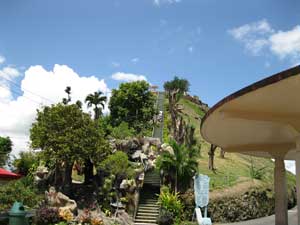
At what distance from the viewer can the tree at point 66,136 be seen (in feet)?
72.7

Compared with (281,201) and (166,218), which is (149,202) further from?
(281,201)

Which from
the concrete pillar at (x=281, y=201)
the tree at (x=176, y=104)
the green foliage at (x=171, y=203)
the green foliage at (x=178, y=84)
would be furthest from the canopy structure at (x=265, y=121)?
the green foliage at (x=178, y=84)

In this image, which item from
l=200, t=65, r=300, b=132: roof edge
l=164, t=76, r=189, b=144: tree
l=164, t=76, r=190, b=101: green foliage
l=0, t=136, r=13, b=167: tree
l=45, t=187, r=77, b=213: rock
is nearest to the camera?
l=200, t=65, r=300, b=132: roof edge

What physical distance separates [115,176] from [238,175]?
9708 mm

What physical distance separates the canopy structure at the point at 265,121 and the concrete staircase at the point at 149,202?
1235 centimetres

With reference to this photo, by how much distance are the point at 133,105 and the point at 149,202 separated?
1856 cm

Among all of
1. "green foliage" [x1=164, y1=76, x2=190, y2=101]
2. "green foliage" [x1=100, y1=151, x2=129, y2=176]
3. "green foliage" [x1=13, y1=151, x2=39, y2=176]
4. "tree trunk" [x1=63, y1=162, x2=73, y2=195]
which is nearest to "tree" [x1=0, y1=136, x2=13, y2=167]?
"green foliage" [x1=13, y1=151, x2=39, y2=176]

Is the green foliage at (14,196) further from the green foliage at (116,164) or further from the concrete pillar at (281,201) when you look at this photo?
the concrete pillar at (281,201)

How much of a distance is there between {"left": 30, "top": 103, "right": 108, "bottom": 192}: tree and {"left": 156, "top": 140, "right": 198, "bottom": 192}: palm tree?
3.90 metres

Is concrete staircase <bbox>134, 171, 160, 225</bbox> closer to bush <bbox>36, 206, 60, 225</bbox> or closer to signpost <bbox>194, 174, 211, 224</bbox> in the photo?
signpost <bbox>194, 174, 211, 224</bbox>

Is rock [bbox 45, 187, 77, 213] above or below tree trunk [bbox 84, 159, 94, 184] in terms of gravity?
below

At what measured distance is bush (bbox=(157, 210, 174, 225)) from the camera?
2152 centimetres

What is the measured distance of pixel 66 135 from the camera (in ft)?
73.0

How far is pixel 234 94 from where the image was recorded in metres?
5.32
